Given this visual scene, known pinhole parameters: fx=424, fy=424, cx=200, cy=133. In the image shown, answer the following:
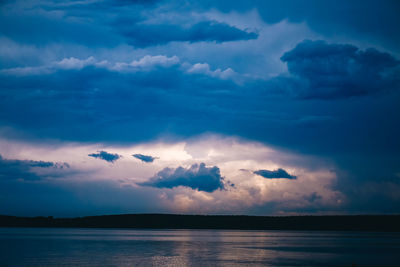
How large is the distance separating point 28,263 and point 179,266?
17285mm

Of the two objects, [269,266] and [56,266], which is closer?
[56,266]

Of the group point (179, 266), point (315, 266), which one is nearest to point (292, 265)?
point (315, 266)

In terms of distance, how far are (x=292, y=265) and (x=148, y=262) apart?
1718 cm

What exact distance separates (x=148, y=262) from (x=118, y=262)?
11.5 feet

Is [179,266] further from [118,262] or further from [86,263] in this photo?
[86,263]

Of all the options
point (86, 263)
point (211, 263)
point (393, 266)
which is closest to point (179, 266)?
point (211, 263)

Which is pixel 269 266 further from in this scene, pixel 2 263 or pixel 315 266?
pixel 2 263

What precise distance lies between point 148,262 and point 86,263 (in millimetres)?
7129

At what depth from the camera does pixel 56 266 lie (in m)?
46.1

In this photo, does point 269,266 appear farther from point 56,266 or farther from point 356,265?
point 56,266

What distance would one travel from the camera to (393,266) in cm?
5041

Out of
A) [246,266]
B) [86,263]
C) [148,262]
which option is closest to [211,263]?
[246,266]

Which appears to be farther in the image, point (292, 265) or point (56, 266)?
point (292, 265)

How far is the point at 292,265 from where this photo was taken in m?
50.6
